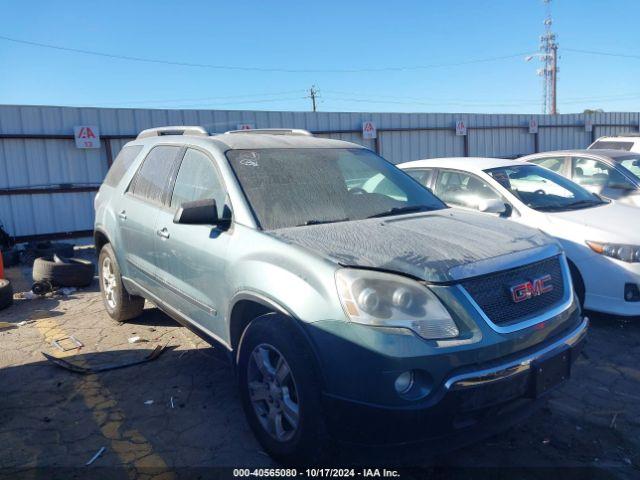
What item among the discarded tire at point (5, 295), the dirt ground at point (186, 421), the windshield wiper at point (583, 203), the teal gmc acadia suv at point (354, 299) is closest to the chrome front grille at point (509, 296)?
the teal gmc acadia suv at point (354, 299)

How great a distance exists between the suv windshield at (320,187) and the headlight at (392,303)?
83 centimetres

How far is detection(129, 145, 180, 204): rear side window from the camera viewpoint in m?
4.27

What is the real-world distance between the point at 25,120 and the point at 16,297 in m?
4.82

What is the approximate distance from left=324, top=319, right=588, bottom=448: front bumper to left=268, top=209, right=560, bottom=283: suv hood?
48 centimetres

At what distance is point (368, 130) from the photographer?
14.3m

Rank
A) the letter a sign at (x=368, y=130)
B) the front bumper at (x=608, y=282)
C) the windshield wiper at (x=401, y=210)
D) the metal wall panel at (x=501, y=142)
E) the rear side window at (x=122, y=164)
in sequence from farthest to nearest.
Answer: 1. the metal wall panel at (x=501, y=142)
2. the letter a sign at (x=368, y=130)
3. the rear side window at (x=122, y=164)
4. the front bumper at (x=608, y=282)
5. the windshield wiper at (x=401, y=210)

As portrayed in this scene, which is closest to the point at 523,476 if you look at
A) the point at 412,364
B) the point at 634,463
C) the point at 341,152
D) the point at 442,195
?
the point at 634,463

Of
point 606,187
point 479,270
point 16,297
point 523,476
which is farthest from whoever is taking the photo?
point 606,187

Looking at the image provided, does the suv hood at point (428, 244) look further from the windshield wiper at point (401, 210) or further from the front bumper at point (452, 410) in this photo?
the front bumper at point (452, 410)

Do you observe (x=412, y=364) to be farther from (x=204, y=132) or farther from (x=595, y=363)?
(x=204, y=132)

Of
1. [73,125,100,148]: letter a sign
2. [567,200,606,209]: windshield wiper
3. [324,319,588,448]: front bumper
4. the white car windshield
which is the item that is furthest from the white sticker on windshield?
[73,125,100,148]: letter a sign

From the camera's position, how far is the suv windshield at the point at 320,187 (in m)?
3.35

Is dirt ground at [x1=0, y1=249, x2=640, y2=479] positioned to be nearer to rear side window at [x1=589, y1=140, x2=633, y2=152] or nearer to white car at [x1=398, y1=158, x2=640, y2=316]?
white car at [x1=398, y1=158, x2=640, y2=316]

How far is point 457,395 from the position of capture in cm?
237
